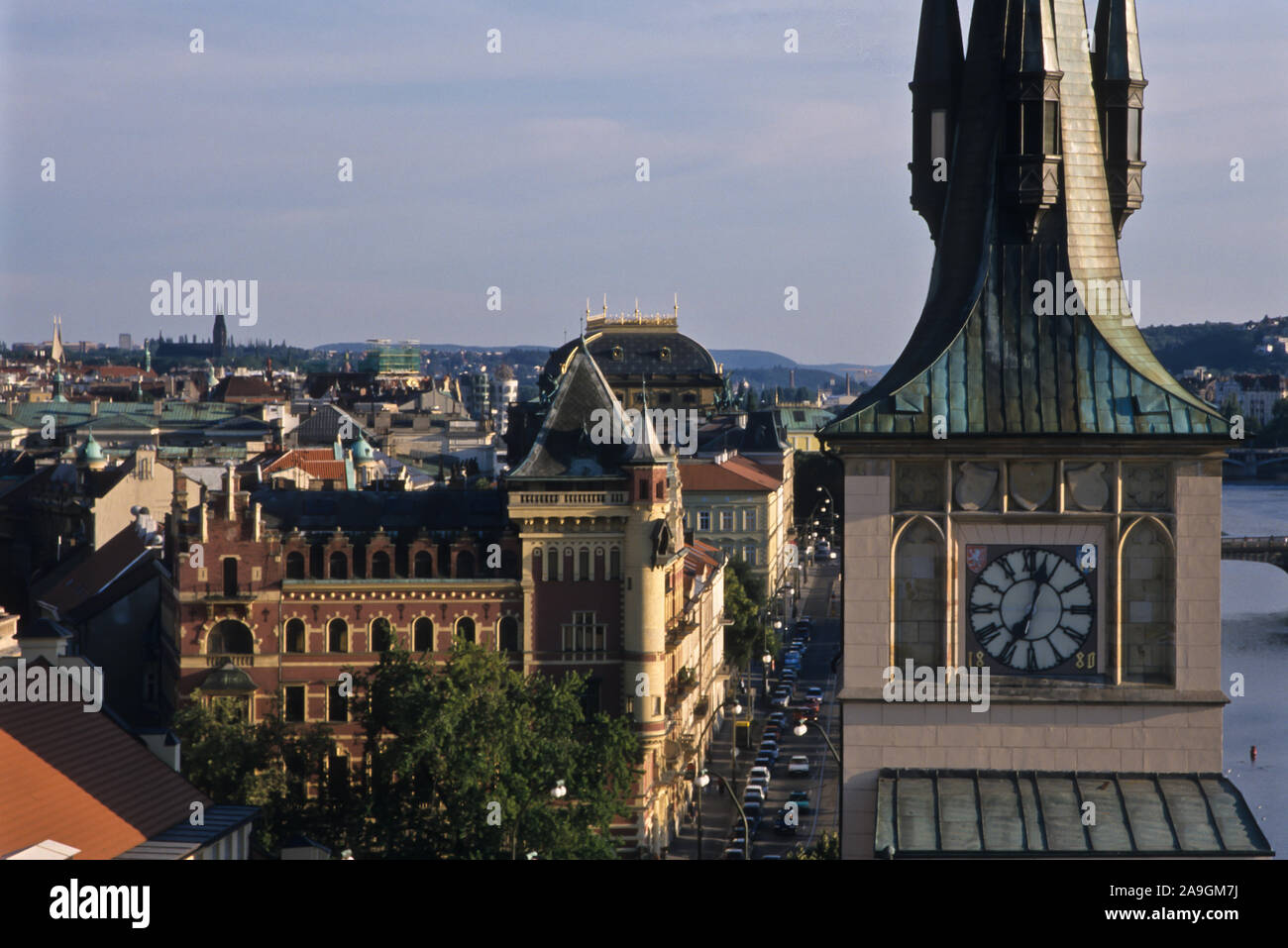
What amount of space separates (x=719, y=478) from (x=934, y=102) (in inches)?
5297

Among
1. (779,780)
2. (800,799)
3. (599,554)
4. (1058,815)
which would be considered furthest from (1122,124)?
(779,780)

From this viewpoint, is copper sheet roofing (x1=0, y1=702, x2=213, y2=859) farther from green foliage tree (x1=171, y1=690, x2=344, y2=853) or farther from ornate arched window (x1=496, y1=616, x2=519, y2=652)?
ornate arched window (x1=496, y1=616, x2=519, y2=652)

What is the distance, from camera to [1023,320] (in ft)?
71.2

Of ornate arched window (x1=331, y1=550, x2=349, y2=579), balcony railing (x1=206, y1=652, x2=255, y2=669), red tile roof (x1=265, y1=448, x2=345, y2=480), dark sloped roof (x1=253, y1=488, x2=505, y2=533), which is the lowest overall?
balcony railing (x1=206, y1=652, x2=255, y2=669)

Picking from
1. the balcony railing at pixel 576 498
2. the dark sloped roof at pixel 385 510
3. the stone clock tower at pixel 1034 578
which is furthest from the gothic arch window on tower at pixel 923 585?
the dark sloped roof at pixel 385 510

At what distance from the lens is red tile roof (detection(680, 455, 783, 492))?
15650cm

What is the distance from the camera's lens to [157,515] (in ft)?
371

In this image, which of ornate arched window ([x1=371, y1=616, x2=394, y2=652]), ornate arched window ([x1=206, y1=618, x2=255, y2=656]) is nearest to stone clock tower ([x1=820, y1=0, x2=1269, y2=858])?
ornate arched window ([x1=371, y1=616, x2=394, y2=652])

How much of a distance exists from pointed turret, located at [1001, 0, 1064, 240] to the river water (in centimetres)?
2794

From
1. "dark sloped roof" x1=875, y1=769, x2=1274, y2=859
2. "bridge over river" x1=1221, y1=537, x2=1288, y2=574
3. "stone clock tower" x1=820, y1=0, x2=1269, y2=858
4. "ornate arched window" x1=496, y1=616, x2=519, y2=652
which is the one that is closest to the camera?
"dark sloped roof" x1=875, y1=769, x2=1274, y2=859

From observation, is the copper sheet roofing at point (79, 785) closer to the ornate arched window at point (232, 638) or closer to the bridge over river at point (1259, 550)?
the ornate arched window at point (232, 638)

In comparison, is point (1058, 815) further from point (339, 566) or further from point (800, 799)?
point (800, 799)

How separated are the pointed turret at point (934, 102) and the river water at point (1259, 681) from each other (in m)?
A: 26.9

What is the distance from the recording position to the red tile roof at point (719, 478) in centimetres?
15650
